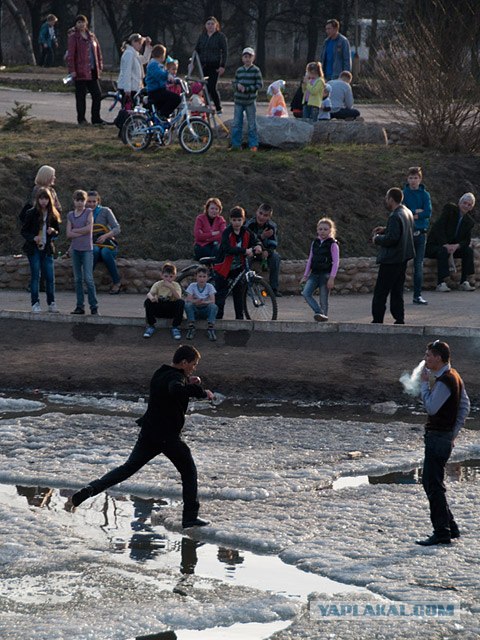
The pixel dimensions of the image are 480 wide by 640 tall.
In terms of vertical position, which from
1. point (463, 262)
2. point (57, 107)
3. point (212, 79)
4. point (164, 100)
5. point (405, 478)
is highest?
point (212, 79)

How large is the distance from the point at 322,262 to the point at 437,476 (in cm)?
643

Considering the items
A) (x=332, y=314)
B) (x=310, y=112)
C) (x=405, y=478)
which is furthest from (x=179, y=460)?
(x=310, y=112)

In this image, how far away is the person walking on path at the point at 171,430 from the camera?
32.9 feet

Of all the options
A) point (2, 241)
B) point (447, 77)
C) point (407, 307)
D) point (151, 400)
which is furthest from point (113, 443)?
point (447, 77)

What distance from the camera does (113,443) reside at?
1259cm

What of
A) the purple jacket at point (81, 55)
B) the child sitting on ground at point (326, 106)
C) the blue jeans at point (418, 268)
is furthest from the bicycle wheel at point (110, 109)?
the blue jeans at point (418, 268)

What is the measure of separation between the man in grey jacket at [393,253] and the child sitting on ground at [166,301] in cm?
230

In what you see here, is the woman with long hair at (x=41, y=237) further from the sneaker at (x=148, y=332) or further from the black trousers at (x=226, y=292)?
the black trousers at (x=226, y=292)

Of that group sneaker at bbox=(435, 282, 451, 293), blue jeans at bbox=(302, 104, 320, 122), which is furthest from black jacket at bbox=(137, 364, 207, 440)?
blue jeans at bbox=(302, 104, 320, 122)

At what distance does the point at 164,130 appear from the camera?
72.9 ft

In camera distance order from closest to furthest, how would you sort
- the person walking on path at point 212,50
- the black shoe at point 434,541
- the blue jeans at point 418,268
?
the black shoe at point 434,541
the blue jeans at point 418,268
the person walking on path at point 212,50

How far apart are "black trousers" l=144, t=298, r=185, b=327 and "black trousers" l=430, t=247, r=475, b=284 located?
5.07 metres

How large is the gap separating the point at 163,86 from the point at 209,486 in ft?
37.2

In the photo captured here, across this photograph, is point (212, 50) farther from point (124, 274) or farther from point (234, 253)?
point (234, 253)
